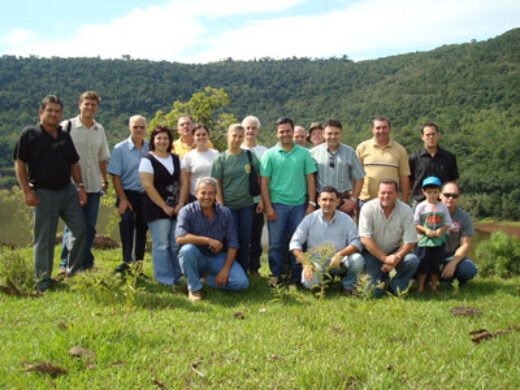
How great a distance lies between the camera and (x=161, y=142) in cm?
561

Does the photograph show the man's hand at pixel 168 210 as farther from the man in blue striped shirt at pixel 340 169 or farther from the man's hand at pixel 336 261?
the man's hand at pixel 336 261

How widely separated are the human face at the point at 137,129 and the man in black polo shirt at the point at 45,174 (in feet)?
3.18

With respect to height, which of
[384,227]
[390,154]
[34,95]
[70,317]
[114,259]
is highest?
[34,95]

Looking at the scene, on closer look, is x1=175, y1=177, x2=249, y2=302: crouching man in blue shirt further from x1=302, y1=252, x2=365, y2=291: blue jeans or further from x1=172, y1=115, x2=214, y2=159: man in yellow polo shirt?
x1=172, y1=115, x2=214, y2=159: man in yellow polo shirt

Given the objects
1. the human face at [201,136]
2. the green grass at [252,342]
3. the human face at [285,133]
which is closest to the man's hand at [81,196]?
the green grass at [252,342]

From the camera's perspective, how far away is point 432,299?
511 cm

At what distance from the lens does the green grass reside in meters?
2.89

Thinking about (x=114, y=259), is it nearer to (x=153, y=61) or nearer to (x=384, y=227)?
(x=384, y=227)

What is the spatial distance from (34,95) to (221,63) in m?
61.4

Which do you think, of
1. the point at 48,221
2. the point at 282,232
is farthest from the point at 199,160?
the point at 48,221

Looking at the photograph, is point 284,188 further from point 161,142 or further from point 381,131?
point 161,142

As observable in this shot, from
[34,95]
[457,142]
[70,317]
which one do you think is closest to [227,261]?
[70,317]

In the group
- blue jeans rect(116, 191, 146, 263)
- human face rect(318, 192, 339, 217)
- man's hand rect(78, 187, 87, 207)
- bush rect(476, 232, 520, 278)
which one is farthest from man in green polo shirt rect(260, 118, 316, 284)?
bush rect(476, 232, 520, 278)

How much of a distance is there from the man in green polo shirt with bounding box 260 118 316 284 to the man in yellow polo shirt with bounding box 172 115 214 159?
53.8 inches
